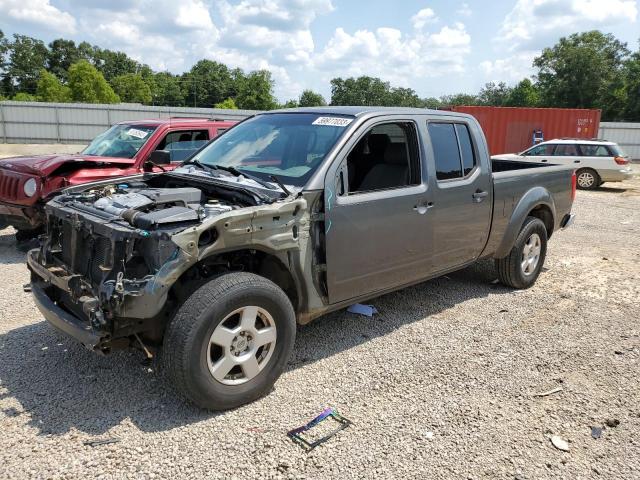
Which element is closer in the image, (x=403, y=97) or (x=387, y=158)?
(x=387, y=158)

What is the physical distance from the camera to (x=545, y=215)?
6203mm

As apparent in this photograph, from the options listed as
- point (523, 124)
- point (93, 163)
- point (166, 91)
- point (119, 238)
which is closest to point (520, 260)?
point (119, 238)

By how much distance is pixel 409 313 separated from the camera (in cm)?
516

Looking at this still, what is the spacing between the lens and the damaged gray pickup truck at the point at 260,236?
3090 millimetres

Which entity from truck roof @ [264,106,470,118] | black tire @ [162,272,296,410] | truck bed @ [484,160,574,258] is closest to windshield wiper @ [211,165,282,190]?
black tire @ [162,272,296,410]

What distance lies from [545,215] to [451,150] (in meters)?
2.07

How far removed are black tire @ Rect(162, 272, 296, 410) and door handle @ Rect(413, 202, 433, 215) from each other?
1.49m

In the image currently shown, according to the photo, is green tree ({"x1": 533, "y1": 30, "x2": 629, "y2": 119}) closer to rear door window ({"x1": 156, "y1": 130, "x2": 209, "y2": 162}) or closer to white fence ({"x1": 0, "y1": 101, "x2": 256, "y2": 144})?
white fence ({"x1": 0, "y1": 101, "x2": 256, "y2": 144})

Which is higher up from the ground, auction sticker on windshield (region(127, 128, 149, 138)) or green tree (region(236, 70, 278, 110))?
green tree (region(236, 70, 278, 110))

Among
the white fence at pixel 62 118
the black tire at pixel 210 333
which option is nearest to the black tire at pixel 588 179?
the black tire at pixel 210 333

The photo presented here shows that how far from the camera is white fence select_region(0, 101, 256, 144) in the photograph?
3070cm

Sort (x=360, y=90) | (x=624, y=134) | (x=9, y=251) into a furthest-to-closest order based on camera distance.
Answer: (x=360, y=90)
(x=624, y=134)
(x=9, y=251)

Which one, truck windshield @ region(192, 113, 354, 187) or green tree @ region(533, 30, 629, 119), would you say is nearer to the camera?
truck windshield @ region(192, 113, 354, 187)

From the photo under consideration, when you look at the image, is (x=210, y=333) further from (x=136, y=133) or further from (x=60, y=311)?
(x=136, y=133)
